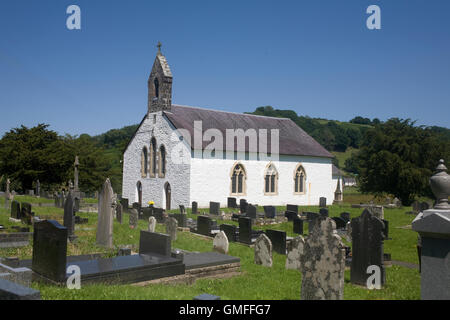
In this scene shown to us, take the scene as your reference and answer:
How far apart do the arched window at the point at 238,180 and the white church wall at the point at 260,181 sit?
0.31 metres

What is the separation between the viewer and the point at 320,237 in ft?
21.9

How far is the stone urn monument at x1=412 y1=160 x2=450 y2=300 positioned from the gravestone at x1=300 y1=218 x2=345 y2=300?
4.01ft

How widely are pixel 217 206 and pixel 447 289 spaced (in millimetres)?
18845

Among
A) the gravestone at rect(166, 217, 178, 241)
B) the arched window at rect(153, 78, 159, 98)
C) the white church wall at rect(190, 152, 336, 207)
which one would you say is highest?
the arched window at rect(153, 78, 159, 98)

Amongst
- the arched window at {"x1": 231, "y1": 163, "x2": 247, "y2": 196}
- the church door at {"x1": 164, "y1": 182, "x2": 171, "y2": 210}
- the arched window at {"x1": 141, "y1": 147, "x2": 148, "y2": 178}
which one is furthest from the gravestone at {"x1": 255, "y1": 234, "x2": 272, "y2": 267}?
the arched window at {"x1": 141, "y1": 147, "x2": 148, "y2": 178}

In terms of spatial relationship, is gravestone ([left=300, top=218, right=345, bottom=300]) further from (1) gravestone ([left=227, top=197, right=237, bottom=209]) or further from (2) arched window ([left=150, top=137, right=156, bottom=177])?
(2) arched window ([left=150, top=137, right=156, bottom=177])

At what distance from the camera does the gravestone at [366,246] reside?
8383 millimetres

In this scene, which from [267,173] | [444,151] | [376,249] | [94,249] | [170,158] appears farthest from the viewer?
[444,151]

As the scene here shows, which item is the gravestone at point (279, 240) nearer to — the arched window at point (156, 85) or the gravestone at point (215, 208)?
the gravestone at point (215, 208)

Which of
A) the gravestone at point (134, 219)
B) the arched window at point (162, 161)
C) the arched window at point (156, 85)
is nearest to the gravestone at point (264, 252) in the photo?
the gravestone at point (134, 219)

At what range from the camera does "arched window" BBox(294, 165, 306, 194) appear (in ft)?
110

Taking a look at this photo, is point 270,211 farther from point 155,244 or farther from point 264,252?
point 155,244
